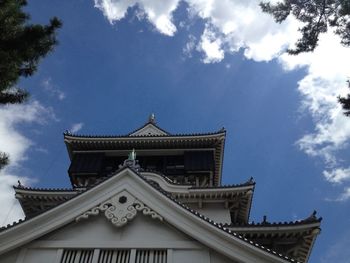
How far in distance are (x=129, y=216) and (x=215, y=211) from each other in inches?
347

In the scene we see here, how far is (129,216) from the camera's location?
9523 millimetres

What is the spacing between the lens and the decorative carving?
31.1 ft

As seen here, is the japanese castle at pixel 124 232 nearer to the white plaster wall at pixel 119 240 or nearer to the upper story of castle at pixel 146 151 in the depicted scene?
the white plaster wall at pixel 119 240

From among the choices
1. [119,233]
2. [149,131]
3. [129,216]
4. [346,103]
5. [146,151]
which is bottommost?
[119,233]

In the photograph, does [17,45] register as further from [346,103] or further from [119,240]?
[346,103]

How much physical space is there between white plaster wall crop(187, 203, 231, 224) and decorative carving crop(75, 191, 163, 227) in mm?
8088

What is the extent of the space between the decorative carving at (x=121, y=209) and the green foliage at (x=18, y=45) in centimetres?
384

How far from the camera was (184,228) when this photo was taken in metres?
9.27

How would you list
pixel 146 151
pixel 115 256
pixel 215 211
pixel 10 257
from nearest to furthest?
1. pixel 115 256
2. pixel 10 257
3. pixel 215 211
4. pixel 146 151

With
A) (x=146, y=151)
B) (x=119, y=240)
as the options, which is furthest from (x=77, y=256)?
(x=146, y=151)

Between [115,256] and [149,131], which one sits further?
[149,131]

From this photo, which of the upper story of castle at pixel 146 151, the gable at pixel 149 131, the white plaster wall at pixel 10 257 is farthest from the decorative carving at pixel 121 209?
the gable at pixel 149 131

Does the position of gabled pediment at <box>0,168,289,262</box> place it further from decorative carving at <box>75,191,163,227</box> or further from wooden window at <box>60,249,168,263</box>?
wooden window at <box>60,249,168,263</box>

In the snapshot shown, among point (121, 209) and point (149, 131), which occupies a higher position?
point (149, 131)
